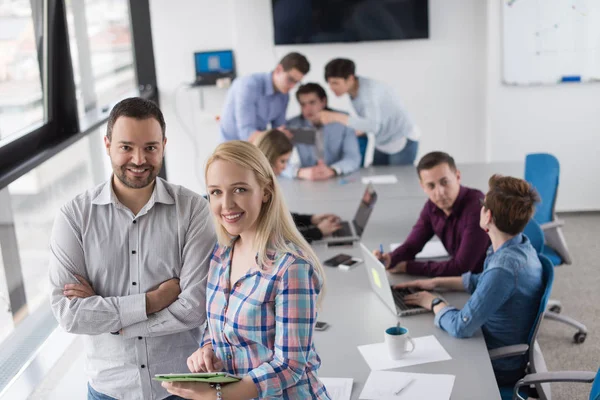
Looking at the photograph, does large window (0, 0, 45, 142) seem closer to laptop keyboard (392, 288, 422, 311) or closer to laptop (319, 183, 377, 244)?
laptop (319, 183, 377, 244)

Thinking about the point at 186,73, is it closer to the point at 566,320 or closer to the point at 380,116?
the point at 380,116

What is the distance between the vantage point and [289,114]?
281 inches

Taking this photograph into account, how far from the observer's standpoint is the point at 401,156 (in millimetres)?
5770

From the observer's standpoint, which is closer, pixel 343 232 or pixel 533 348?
pixel 533 348

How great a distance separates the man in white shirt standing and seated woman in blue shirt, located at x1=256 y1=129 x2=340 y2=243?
1.41m

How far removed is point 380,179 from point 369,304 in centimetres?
218

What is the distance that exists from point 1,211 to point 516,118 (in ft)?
14.9

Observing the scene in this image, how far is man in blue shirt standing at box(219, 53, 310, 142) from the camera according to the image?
17.8 feet

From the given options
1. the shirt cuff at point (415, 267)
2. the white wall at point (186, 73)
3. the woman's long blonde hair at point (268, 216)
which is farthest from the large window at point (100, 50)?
the woman's long blonde hair at point (268, 216)

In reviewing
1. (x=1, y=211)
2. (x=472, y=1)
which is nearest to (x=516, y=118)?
(x=472, y=1)

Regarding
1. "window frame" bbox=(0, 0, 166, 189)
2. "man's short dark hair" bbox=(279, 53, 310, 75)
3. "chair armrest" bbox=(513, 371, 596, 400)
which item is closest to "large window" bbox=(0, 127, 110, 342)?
"window frame" bbox=(0, 0, 166, 189)

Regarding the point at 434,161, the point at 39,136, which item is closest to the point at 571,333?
the point at 434,161

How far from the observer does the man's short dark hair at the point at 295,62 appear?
17.5 ft

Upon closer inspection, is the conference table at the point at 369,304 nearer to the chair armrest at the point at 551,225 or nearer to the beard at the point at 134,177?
the chair armrest at the point at 551,225
